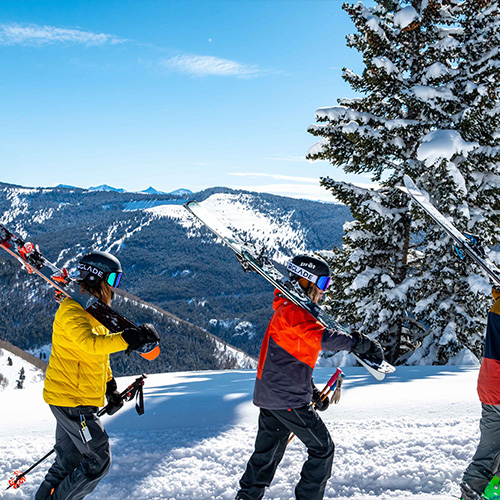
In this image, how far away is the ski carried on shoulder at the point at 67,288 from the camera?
314 cm

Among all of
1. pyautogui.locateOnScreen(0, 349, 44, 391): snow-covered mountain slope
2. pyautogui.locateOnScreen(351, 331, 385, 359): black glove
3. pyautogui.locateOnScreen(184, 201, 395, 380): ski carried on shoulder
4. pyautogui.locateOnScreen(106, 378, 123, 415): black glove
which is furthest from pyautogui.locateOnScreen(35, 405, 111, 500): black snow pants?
pyautogui.locateOnScreen(0, 349, 44, 391): snow-covered mountain slope

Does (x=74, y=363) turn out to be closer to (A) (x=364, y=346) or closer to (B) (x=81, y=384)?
(B) (x=81, y=384)

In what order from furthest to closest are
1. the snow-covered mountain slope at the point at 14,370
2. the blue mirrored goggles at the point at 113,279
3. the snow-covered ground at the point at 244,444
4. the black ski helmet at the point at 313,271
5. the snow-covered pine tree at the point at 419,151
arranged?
the snow-covered mountain slope at the point at 14,370, the snow-covered pine tree at the point at 419,151, the snow-covered ground at the point at 244,444, the black ski helmet at the point at 313,271, the blue mirrored goggles at the point at 113,279

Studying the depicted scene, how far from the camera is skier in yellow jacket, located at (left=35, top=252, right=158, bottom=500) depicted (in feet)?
9.82

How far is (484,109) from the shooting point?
1034 cm

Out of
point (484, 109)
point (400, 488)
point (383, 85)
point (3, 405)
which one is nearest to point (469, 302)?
point (484, 109)

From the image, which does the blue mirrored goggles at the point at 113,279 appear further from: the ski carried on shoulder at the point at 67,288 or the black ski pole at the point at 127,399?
the black ski pole at the point at 127,399

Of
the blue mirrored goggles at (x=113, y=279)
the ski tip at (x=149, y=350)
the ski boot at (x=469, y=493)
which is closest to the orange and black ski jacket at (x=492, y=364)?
the ski boot at (x=469, y=493)

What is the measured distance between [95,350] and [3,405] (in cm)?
429

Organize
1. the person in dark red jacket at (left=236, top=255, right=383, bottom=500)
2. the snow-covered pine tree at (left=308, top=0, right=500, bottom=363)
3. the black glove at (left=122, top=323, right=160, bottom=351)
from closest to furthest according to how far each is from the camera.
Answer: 1. the black glove at (left=122, top=323, right=160, bottom=351)
2. the person in dark red jacket at (left=236, top=255, right=383, bottom=500)
3. the snow-covered pine tree at (left=308, top=0, right=500, bottom=363)

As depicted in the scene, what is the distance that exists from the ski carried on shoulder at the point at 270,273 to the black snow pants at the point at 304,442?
0.61 meters

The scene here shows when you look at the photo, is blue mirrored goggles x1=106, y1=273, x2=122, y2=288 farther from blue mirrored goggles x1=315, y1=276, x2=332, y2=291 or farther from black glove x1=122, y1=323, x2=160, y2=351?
blue mirrored goggles x1=315, y1=276, x2=332, y2=291

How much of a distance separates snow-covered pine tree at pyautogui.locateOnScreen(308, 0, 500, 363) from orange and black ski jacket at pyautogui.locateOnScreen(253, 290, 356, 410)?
7.30 meters

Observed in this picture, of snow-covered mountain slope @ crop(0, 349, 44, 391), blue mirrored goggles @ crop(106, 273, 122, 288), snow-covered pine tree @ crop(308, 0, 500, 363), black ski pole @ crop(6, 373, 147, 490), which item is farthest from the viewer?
snow-covered mountain slope @ crop(0, 349, 44, 391)
